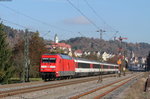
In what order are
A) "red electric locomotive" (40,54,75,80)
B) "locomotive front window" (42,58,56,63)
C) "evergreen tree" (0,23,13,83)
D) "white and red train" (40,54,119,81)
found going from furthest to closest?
"evergreen tree" (0,23,13,83) < "locomotive front window" (42,58,56,63) < "white and red train" (40,54,119,81) < "red electric locomotive" (40,54,75,80)

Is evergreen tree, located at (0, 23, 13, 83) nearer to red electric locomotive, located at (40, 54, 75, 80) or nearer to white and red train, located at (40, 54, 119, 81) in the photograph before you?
white and red train, located at (40, 54, 119, 81)

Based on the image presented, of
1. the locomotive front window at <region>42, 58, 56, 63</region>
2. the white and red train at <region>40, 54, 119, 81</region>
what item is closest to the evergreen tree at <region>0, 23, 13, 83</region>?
the white and red train at <region>40, 54, 119, 81</region>

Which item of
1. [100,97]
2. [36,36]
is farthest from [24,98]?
[36,36]

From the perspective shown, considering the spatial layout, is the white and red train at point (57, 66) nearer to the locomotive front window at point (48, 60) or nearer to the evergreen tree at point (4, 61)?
the locomotive front window at point (48, 60)

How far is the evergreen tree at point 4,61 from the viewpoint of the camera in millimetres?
48094

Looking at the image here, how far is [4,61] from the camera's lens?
1959 inches

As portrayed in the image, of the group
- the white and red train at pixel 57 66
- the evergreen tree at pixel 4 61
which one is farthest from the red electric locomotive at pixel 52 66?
the evergreen tree at pixel 4 61

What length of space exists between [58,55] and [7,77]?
10031 mm

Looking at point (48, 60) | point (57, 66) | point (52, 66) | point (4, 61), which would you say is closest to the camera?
point (52, 66)

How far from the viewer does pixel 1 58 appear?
49438 millimetres

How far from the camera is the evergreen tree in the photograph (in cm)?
4809

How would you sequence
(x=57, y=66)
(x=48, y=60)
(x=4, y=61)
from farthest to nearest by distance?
(x=4, y=61)
(x=48, y=60)
(x=57, y=66)

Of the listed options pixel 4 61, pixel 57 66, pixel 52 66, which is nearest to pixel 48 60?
pixel 52 66

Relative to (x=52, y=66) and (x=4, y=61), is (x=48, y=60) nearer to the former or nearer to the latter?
(x=52, y=66)
